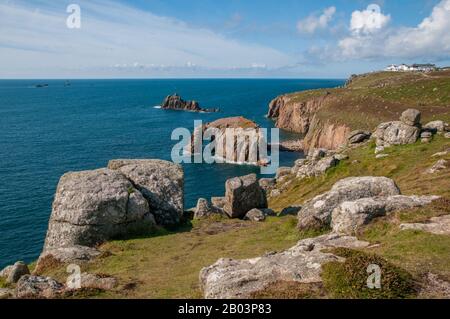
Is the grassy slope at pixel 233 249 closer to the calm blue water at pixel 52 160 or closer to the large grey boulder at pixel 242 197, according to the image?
the large grey boulder at pixel 242 197

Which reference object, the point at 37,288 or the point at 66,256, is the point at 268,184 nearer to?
the point at 66,256

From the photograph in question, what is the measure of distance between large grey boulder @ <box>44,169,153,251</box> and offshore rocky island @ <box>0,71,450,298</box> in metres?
0.09

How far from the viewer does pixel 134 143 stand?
144 meters

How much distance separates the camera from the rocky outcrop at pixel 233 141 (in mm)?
118812

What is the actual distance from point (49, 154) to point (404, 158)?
3991 inches

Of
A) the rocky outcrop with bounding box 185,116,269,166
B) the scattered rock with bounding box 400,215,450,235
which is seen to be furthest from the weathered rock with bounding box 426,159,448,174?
the rocky outcrop with bounding box 185,116,269,166

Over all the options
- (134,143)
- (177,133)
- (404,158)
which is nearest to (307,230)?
(404,158)

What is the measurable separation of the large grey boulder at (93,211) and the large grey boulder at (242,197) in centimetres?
1003

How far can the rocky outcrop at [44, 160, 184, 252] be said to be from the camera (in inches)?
1357

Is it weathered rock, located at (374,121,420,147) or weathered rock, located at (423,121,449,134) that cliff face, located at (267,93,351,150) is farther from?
weathered rock, located at (374,121,420,147)

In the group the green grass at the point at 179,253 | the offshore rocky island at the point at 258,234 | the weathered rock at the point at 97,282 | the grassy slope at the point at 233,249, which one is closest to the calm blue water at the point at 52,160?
the offshore rocky island at the point at 258,234

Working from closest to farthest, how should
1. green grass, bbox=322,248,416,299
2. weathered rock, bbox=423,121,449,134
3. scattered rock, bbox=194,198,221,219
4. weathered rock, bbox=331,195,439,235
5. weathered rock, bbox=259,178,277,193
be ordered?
green grass, bbox=322,248,416,299, weathered rock, bbox=331,195,439,235, scattered rock, bbox=194,198,221,219, weathered rock, bbox=423,121,449,134, weathered rock, bbox=259,178,277,193

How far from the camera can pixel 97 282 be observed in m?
22.9
